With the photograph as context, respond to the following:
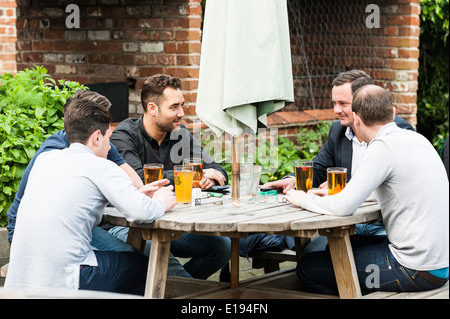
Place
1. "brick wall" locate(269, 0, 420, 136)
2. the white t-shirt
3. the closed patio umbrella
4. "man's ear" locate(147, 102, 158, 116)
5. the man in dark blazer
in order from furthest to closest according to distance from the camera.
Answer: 1. "brick wall" locate(269, 0, 420, 136)
2. "man's ear" locate(147, 102, 158, 116)
3. the man in dark blazer
4. the closed patio umbrella
5. the white t-shirt

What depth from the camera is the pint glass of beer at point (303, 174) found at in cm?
367

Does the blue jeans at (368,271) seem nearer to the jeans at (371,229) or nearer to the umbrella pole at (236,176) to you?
the jeans at (371,229)

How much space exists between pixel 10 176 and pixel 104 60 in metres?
2.39

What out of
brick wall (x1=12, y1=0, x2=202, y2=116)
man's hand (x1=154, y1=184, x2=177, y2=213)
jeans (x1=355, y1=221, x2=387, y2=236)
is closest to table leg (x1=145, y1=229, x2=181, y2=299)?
man's hand (x1=154, y1=184, x2=177, y2=213)

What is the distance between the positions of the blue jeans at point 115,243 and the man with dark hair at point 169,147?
189 mm

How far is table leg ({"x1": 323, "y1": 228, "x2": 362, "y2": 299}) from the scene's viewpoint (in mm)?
3309

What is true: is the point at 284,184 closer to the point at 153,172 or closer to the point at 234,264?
the point at 234,264

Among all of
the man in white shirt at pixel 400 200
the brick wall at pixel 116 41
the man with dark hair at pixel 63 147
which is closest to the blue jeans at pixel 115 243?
the man with dark hair at pixel 63 147

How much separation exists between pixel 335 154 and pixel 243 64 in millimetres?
1184

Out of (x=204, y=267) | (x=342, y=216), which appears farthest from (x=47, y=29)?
(x=342, y=216)

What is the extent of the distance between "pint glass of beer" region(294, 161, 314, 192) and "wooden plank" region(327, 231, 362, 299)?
44cm

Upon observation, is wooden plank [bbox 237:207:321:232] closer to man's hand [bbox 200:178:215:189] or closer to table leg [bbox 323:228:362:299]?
table leg [bbox 323:228:362:299]

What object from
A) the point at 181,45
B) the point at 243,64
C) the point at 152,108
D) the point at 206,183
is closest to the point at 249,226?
the point at 243,64
